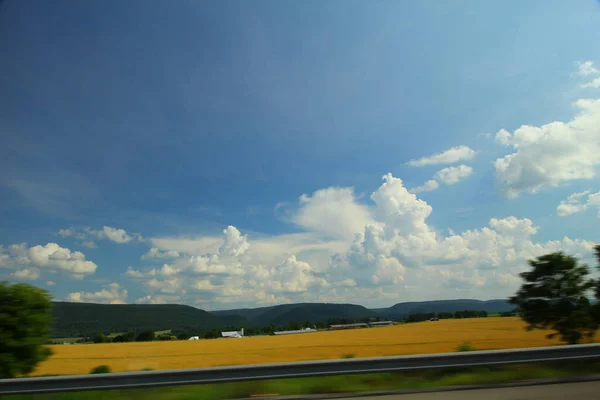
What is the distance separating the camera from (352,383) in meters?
6.20

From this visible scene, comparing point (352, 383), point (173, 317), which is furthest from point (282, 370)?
point (173, 317)

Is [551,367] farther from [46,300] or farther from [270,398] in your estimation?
[46,300]

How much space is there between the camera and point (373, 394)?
591cm

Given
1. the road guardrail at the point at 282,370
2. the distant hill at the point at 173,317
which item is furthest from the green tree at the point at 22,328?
the distant hill at the point at 173,317

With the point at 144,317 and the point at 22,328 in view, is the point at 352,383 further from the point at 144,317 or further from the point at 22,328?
the point at 144,317

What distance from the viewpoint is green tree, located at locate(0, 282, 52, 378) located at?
1080 centimetres

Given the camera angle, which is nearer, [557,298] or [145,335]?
→ [557,298]

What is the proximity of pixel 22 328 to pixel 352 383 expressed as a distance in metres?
9.80

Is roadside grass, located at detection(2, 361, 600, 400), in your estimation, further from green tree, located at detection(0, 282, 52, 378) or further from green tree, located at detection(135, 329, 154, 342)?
green tree, located at detection(135, 329, 154, 342)

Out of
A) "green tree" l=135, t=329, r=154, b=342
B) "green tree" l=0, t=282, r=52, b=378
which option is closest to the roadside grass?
"green tree" l=0, t=282, r=52, b=378

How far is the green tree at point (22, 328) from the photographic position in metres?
10.8

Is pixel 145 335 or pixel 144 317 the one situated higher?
pixel 145 335

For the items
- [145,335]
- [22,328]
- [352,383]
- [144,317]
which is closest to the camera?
[352,383]

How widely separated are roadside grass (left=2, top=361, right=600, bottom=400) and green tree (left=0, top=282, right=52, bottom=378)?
6.16 metres
